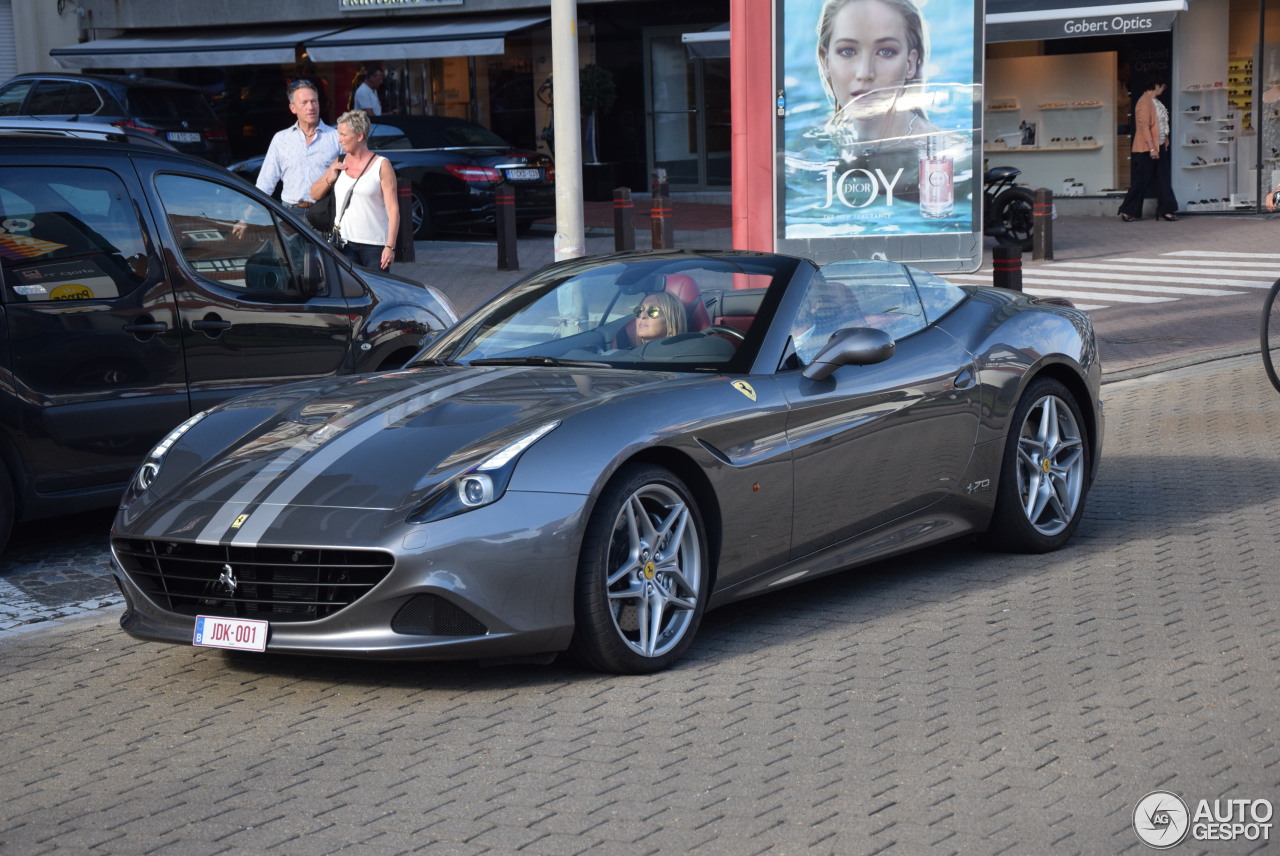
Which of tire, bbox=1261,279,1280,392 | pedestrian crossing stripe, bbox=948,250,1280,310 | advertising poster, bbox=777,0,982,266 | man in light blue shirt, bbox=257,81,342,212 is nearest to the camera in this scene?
tire, bbox=1261,279,1280,392

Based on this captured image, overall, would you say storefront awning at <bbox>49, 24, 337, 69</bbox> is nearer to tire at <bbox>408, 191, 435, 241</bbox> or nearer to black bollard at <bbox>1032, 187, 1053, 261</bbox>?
tire at <bbox>408, 191, 435, 241</bbox>

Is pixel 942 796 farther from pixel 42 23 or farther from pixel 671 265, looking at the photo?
pixel 42 23

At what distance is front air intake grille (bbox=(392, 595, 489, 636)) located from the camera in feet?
15.8

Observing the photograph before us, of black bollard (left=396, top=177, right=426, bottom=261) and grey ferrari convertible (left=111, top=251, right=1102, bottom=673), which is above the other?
black bollard (left=396, top=177, right=426, bottom=261)

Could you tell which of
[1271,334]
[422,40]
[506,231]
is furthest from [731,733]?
[422,40]

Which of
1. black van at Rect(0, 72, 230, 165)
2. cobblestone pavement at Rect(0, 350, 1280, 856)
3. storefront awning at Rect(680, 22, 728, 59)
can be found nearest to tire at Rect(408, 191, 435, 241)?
black van at Rect(0, 72, 230, 165)

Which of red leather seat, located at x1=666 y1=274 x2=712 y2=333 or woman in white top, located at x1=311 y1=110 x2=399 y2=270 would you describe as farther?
woman in white top, located at x1=311 y1=110 x2=399 y2=270

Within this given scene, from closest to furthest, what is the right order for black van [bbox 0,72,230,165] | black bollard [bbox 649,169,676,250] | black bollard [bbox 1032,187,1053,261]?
black bollard [bbox 649,169,676,250], black bollard [bbox 1032,187,1053,261], black van [bbox 0,72,230,165]

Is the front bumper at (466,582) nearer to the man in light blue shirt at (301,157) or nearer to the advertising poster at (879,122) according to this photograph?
the man in light blue shirt at (301,157)

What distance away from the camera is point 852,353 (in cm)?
584

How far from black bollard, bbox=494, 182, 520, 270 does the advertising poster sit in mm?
3541

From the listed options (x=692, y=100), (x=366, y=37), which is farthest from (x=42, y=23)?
(x=692, y=100)

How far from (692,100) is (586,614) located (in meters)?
27.2

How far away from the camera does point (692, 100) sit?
31.4 meters
